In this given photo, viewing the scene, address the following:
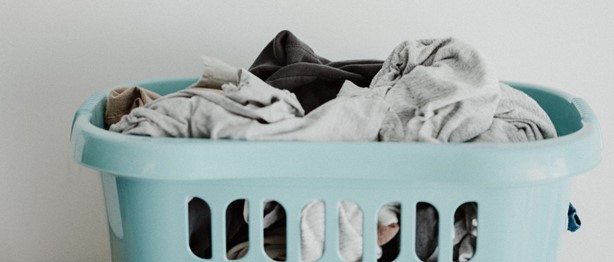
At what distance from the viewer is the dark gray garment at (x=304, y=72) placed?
0.90m

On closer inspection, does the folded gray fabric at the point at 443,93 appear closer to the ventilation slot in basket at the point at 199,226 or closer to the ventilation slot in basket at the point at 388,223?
the ventilation slot in basket at the point at 388,223

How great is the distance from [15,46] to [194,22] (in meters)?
0.26

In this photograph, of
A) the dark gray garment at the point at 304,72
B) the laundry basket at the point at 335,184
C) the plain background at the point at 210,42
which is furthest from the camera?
the plain background at the point at 210,42

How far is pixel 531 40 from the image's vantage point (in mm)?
1196

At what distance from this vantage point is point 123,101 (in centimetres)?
93

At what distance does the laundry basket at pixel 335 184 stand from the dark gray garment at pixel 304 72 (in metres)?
0.17

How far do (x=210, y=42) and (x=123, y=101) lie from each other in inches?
11.1

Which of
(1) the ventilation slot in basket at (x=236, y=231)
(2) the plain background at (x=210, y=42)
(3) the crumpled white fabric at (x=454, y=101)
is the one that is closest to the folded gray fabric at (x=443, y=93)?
(3) the crumpled white fabric at (x=454, y=101)

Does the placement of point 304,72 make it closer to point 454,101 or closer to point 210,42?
point 454,101

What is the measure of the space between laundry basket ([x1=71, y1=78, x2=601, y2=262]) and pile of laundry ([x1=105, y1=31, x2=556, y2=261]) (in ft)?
0.05

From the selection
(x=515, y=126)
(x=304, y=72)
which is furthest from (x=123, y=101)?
(x=515, y=126)

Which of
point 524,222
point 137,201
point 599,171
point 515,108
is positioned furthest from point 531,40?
point 137,201

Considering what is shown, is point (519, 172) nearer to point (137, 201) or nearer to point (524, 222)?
point (524, 222)

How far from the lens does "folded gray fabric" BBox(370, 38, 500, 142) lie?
30.9 inches
